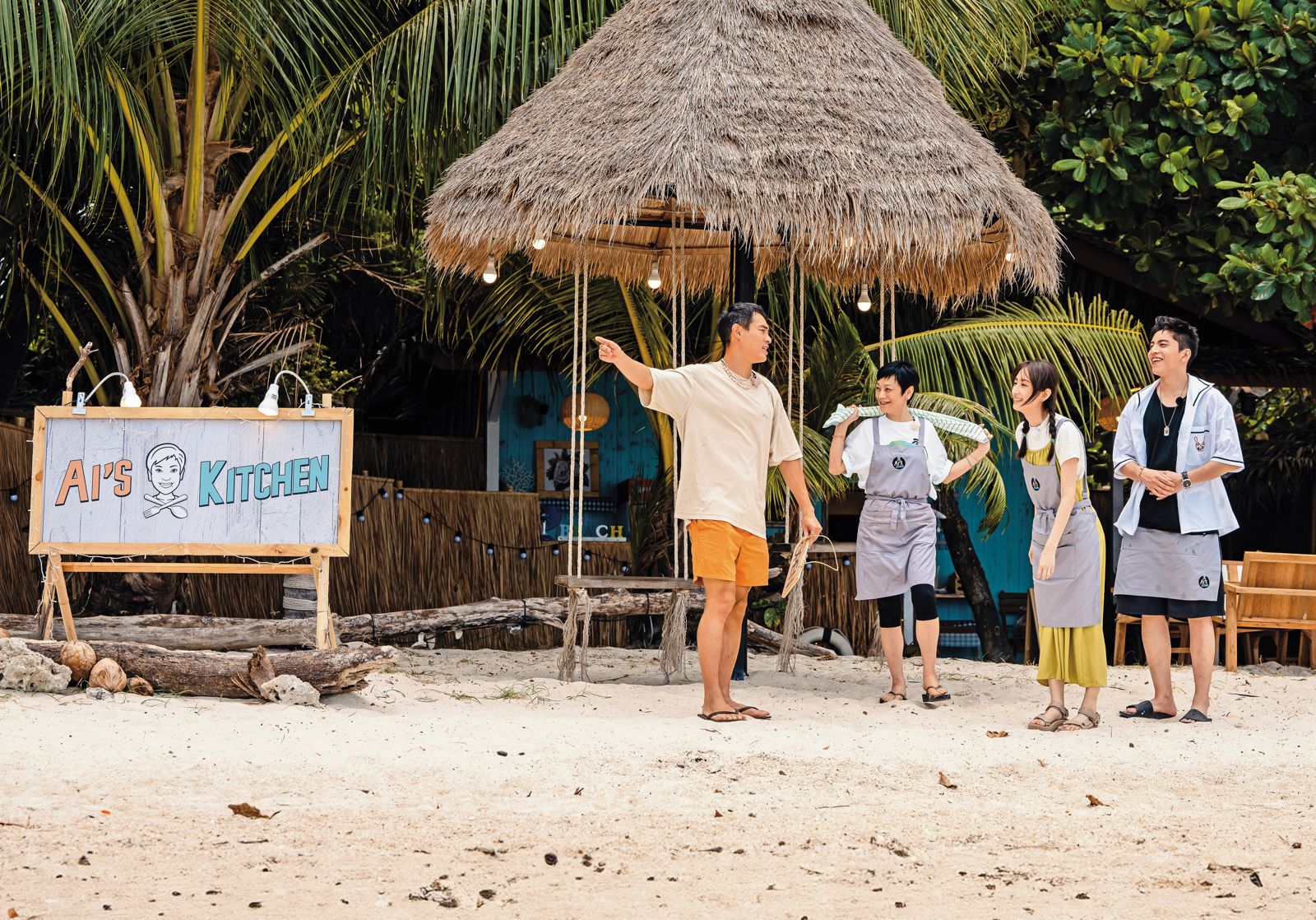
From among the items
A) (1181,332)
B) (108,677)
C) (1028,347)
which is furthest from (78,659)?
(1028,347)

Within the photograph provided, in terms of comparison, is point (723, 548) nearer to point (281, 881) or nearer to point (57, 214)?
point (281, 881)

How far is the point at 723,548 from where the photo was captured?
5598 millimetres

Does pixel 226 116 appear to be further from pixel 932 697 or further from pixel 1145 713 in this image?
pixel 1145 713

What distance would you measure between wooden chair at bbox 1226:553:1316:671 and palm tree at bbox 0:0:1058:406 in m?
3.50

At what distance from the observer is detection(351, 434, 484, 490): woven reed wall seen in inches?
455

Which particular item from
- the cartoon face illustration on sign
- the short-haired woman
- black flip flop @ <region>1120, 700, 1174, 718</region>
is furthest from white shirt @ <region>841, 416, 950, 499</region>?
the cartoon face illustration on sign

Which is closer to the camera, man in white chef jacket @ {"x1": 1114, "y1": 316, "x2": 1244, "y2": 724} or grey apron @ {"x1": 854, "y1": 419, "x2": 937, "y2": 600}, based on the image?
man in white chef jacket @ {"x1": 1114, "y1": 316, "x2": 1244, "y2": 724}

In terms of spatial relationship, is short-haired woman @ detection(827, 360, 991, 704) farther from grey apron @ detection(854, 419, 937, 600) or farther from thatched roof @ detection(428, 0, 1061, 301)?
thatched roof @ detection(428, 0, 1061, 301)

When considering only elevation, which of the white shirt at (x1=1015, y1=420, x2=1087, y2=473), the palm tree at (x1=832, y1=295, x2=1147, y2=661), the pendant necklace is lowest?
the white shirt at (x1=1015, y1=420, x2=1087, y2=473)

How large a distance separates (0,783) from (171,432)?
2.60 meters

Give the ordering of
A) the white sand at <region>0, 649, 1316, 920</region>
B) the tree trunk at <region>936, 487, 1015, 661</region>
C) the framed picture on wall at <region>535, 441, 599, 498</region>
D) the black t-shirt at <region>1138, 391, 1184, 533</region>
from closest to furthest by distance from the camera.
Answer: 1. the white sand at <region>0, 649, 1316, 920</region>
2. the black t-shirt at <region>1138, 391, 1184, 533</region>
3. the tree trunk at <region>936, 487, 1015, 661</region>
4. the framed picture on wall at <region>535, 441, 599, 498</region>

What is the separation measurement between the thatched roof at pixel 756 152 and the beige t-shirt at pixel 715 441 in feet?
3.26

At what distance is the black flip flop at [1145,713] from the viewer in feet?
19.7

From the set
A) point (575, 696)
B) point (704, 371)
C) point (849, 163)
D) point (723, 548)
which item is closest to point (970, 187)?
point (849, 163)
